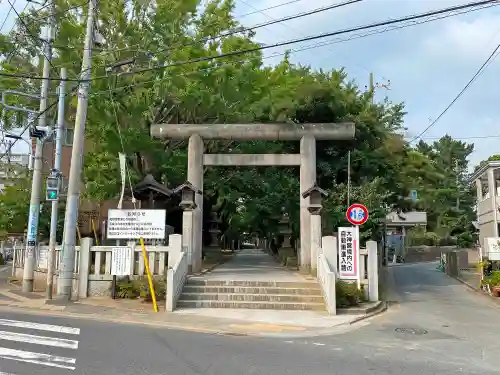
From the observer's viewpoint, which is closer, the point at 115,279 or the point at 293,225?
the point at 115,279

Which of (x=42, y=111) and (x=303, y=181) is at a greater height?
(x=42, y=111)

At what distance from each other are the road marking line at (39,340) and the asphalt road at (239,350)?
2 centimetres

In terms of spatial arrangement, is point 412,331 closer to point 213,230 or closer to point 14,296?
point 14,296

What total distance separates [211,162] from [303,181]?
3.73 meters

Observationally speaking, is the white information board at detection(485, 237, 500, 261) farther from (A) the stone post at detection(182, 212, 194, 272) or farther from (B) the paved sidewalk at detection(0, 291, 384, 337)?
(A) the stone post at detection(182, 212, 194, 272)

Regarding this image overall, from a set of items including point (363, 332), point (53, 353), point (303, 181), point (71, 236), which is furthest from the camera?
point (303, 181)

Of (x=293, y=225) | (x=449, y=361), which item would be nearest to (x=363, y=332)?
(x=449, y=361)

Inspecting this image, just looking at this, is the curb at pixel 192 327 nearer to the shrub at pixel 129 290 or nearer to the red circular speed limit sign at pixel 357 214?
the shrub at pixel 129 290

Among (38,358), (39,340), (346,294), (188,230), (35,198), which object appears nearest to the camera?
(38,358)

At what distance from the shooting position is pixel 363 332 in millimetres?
10523

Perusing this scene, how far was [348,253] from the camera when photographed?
46.9 feet

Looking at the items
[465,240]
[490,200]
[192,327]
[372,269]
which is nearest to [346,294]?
[372,269]

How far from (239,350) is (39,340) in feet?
11.9

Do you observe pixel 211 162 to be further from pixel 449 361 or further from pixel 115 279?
pixel 449 361
